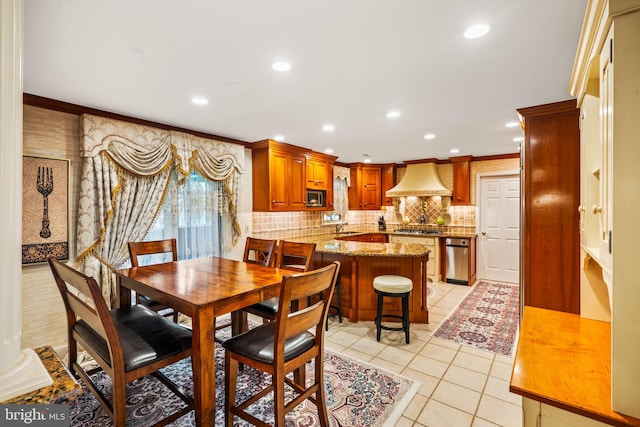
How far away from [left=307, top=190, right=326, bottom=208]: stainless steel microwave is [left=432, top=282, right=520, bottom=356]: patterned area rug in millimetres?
2746

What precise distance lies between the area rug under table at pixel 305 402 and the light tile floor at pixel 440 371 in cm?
14

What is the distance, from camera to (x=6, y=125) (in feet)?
2.88

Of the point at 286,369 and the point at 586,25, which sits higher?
the point at 586,25

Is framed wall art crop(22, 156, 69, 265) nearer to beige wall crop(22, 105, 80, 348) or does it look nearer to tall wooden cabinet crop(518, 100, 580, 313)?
beige wall crop(22, 105, 80, 348)

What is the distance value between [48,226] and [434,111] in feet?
12.6

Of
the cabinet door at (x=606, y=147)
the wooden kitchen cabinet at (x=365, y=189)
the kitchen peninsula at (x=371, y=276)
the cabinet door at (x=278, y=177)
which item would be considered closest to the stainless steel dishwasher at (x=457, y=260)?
the wooden kitchen cabinet at (x=365, y=189)

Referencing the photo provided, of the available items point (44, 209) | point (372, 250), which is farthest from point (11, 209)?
point (372, 250)

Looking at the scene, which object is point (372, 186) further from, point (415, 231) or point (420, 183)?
point (415, 231)

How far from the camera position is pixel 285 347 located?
1726 mm

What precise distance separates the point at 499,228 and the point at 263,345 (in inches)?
211

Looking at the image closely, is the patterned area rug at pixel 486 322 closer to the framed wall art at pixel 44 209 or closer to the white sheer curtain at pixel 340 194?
the white sheer curtain at pixel 340 194

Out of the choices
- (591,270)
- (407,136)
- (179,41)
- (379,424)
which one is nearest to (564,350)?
(591,270)

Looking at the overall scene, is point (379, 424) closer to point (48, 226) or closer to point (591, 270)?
point (591, 270)

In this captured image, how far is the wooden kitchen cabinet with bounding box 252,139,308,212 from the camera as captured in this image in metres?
4.45
